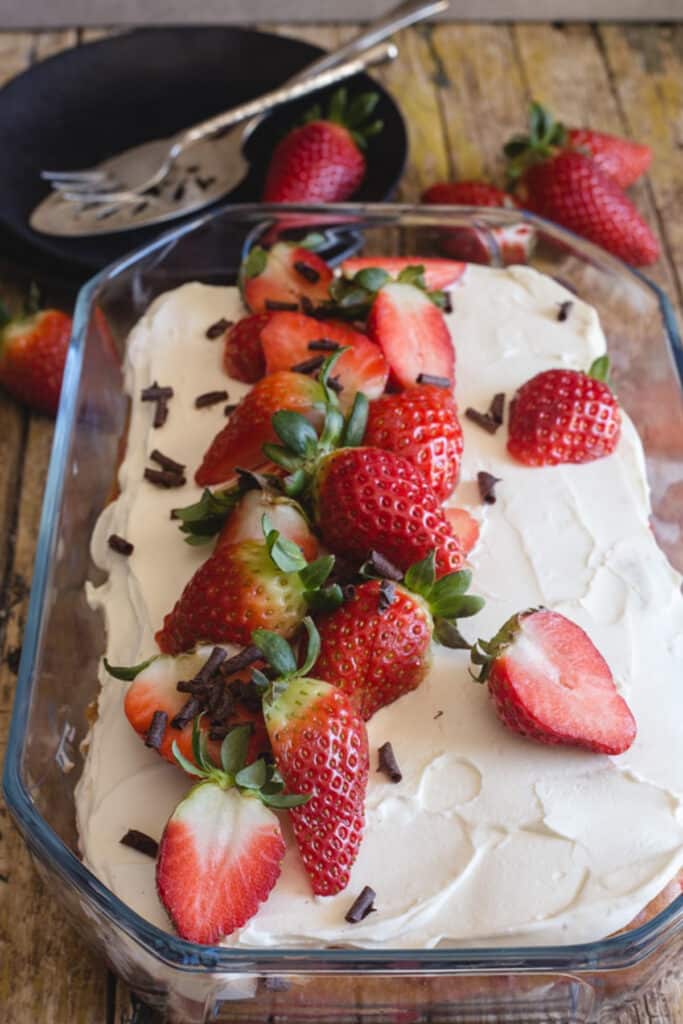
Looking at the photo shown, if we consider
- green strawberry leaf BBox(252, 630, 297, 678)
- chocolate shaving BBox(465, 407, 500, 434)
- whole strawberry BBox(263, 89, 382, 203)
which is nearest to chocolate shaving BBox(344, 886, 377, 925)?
green strawberry leaf BBox(252, 630, 297, 678)

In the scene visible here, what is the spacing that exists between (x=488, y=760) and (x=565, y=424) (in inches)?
21.3

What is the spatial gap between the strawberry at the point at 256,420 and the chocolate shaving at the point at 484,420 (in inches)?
10.3

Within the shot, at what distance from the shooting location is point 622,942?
49.8 inches

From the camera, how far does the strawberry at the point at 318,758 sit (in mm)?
1295

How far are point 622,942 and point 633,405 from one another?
0.95 m

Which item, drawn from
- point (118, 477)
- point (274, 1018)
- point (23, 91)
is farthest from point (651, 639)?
point (23, 91)

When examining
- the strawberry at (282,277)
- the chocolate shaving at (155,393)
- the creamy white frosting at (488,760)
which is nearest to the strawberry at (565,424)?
the creamy white frosting at (488,760)

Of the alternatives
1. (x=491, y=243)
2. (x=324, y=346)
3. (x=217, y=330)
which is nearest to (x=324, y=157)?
(x=491, y=243)

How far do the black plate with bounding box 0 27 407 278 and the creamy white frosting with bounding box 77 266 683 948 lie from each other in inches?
31.0

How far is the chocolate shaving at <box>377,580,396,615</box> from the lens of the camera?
4.58 ft

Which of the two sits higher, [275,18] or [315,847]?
[275,18]

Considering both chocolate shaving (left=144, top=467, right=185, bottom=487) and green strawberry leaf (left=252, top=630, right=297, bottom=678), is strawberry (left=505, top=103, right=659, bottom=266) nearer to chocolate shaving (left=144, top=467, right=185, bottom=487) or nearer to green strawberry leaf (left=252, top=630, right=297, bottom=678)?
chocolate shaving (left=144, top=467, right=185, bottom=487)

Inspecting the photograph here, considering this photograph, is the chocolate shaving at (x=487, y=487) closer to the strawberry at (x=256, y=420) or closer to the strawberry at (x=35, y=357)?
the strawberry at (x=256, y=420)

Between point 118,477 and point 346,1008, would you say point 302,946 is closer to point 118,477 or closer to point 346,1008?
point 346,1008
